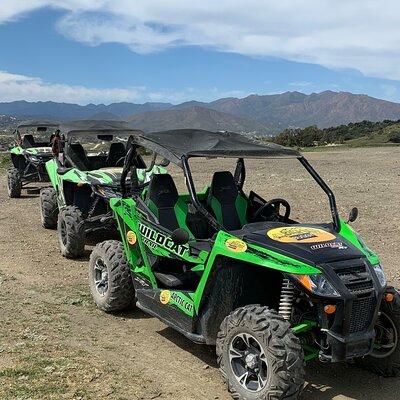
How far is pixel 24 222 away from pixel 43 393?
8.11 m

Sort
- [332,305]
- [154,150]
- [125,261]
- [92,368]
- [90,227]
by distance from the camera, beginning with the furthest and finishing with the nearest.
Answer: [90,227], [125,261], [154,150], [92,368], [332,305]

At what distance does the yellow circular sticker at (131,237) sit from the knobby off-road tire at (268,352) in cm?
180

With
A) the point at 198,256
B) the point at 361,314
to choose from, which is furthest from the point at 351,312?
the point at 198,256

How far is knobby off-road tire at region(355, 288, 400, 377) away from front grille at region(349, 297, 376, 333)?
0.40 m

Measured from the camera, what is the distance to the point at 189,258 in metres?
5.02

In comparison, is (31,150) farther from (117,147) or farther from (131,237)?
(131,237)

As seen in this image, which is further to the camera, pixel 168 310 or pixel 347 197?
pixel 347 197

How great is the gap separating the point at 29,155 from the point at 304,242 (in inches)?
516

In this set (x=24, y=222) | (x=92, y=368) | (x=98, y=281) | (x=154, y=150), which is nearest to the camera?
(x=92, y=368)

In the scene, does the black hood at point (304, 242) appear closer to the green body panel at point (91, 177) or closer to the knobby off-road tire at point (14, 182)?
the green body panel at point (91, 177)

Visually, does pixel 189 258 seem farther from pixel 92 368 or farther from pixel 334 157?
pixel 334 157

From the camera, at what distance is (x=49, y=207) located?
35.5ft

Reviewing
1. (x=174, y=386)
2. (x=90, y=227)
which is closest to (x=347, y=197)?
(x=90, y=227)

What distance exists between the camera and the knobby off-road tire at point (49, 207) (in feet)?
35.4
